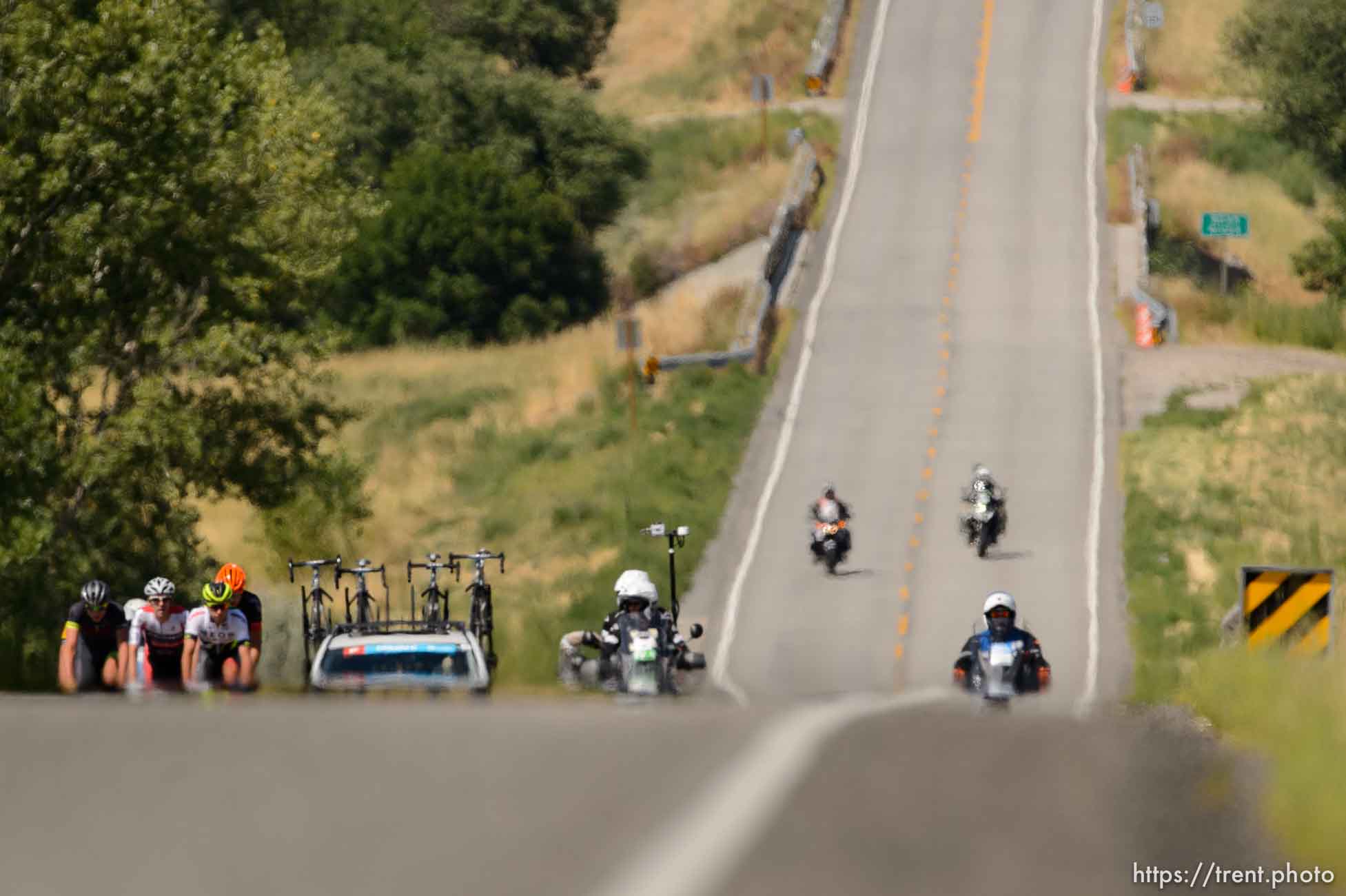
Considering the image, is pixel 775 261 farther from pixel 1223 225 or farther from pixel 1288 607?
pixel 1288 607

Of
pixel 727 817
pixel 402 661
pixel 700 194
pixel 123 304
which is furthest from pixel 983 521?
pixel 700 194

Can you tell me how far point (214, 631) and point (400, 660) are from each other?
1.95 meters

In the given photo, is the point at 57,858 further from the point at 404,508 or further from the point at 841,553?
the point at 404,508

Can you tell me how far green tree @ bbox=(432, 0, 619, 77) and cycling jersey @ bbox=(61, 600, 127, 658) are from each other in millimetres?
79268

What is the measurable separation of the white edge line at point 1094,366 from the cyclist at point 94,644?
23.1ft

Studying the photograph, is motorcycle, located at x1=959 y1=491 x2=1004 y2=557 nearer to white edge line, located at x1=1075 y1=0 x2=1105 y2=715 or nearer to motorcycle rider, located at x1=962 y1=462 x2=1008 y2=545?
motorcycle rider, located at x1=962 y1=462 x2=1008 y2=545

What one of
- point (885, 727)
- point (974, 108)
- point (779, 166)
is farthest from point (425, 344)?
point (885, 727)

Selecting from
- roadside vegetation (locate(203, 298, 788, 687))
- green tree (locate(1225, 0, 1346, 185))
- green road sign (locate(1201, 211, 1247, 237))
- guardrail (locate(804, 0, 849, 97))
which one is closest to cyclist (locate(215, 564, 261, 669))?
roadside vegetation (locate(203, 298, 788, 687))

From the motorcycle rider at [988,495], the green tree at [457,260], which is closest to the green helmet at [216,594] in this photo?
the motorcycle rider at [988,495]

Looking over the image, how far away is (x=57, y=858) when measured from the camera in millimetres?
7785

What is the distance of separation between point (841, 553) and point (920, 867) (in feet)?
108

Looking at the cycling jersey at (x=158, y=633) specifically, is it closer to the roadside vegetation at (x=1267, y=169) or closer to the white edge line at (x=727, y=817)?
the white edge line at (x=727, y=817)

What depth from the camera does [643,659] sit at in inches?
792

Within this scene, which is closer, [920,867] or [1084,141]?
[920,867]
